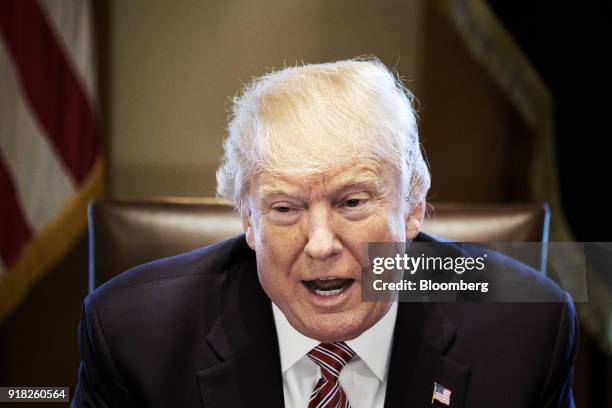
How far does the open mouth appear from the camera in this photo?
3.14 feet

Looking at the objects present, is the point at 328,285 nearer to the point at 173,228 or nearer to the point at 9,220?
the point at 173,228

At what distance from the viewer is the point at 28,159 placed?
7.72 ft

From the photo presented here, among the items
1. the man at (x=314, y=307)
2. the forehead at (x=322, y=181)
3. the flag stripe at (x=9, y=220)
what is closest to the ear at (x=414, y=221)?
the man at (x=314, y=307)

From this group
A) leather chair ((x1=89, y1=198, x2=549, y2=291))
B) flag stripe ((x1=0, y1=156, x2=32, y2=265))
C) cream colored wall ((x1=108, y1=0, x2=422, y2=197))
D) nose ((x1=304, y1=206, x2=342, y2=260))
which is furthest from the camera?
cream colored wall ((x1=108, y1=0, x2=422, y2=197))

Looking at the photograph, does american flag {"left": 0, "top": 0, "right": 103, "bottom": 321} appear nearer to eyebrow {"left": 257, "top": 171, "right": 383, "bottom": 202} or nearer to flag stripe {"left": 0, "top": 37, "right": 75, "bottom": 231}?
flag stripe {"left": 0, "top": 37, "right": 75, "bottom": 231}

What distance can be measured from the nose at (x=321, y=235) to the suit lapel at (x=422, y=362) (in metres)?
0.25

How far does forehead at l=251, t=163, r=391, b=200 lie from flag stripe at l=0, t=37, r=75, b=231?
1594 mm

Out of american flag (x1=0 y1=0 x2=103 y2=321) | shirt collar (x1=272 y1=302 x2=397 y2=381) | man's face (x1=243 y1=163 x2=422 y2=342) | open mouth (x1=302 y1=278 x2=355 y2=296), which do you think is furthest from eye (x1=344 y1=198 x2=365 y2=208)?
american flag (x1=0 y1=0 x2=103 y2=321)

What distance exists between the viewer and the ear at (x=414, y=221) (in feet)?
3.51

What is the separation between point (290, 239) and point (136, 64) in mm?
1796

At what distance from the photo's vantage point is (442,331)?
1.10 m

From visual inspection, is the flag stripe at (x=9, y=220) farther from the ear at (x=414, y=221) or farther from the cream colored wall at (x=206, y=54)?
the ear at (x=414, y=221)

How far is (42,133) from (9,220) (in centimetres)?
31

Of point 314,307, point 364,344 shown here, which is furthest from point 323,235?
point 364,344
